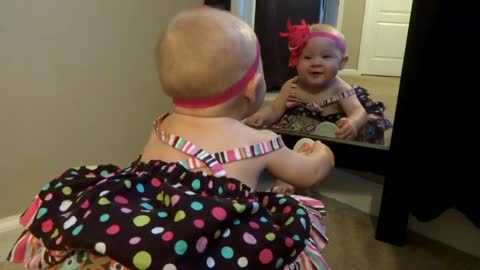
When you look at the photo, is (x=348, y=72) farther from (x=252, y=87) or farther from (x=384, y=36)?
(x=252, y=87)

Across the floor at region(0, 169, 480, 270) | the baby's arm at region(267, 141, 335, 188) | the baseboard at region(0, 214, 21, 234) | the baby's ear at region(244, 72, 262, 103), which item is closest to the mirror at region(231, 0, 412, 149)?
the floor at region(0, 169, 480, 270)

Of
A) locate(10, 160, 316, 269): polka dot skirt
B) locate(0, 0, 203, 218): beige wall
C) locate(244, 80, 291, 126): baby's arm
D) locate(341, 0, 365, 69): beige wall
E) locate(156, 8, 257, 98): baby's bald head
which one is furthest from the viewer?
locate(244, 80, 291, 126): baby's arm

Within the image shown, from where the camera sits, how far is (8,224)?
1258 mm

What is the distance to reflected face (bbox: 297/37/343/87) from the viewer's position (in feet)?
4.50

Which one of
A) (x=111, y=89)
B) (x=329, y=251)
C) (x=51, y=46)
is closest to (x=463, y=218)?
(x=329, y=251)

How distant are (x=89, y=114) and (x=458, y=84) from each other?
0.95m

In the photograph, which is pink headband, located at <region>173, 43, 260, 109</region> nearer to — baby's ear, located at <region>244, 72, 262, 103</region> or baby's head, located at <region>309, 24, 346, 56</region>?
baby's ear, located at <region>244, 72, 262, 103</region>

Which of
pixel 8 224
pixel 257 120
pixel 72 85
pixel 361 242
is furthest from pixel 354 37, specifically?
pixel 8 224

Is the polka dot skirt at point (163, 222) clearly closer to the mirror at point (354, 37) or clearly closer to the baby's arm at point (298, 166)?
the baby's arm at point (298, 166)

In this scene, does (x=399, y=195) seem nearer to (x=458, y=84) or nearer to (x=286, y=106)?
(x=458, y=84)

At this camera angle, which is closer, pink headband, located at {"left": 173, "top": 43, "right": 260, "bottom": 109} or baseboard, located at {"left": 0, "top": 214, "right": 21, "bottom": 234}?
pink headband, located at {"left": 173, "top": 43, "right": 260, "bottom": 109}

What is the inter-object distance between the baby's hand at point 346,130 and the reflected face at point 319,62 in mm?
122

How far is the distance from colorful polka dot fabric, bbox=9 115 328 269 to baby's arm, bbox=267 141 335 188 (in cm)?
6

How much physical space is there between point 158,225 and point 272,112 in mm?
912
